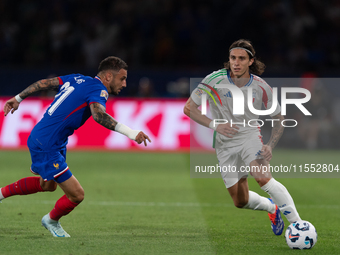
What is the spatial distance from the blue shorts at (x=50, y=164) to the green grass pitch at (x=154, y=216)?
0.65 m

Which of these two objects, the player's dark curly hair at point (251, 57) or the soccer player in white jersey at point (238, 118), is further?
the player's dark curly hair at point (251, 57)

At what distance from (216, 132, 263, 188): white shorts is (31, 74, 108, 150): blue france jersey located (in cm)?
146

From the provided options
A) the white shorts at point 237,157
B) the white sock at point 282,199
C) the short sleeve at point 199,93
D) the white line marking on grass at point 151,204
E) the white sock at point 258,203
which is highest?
the short sleeve at point 199,93

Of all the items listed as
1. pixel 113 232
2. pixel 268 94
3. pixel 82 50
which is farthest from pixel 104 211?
pixel 82 50

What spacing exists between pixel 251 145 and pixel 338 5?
14.9 metres

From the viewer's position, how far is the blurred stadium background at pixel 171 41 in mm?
17203

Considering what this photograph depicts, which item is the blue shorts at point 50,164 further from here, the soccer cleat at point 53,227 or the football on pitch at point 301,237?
the football on pitch at point 301,237

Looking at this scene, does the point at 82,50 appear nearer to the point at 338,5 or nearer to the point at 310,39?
the point at 310,39

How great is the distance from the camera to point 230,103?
6.05m

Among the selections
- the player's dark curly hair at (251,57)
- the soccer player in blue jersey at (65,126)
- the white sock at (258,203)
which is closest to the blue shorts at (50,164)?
the soccer player in blue jersey at (65,126)

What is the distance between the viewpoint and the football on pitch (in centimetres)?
541

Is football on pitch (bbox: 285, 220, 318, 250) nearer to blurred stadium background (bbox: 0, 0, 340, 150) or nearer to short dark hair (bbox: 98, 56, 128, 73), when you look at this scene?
short dark hair (bbox: 98, 56, 128, 73)

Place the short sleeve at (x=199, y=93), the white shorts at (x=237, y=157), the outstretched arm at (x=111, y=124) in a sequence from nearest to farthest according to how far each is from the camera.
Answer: the outstretched arm at (x=111, y=124) < the white shorts at (x=237, y=157) < the short sleeve at (x=199, y=93)

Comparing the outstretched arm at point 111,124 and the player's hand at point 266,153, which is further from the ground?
the outstretched arm at point 111,124
